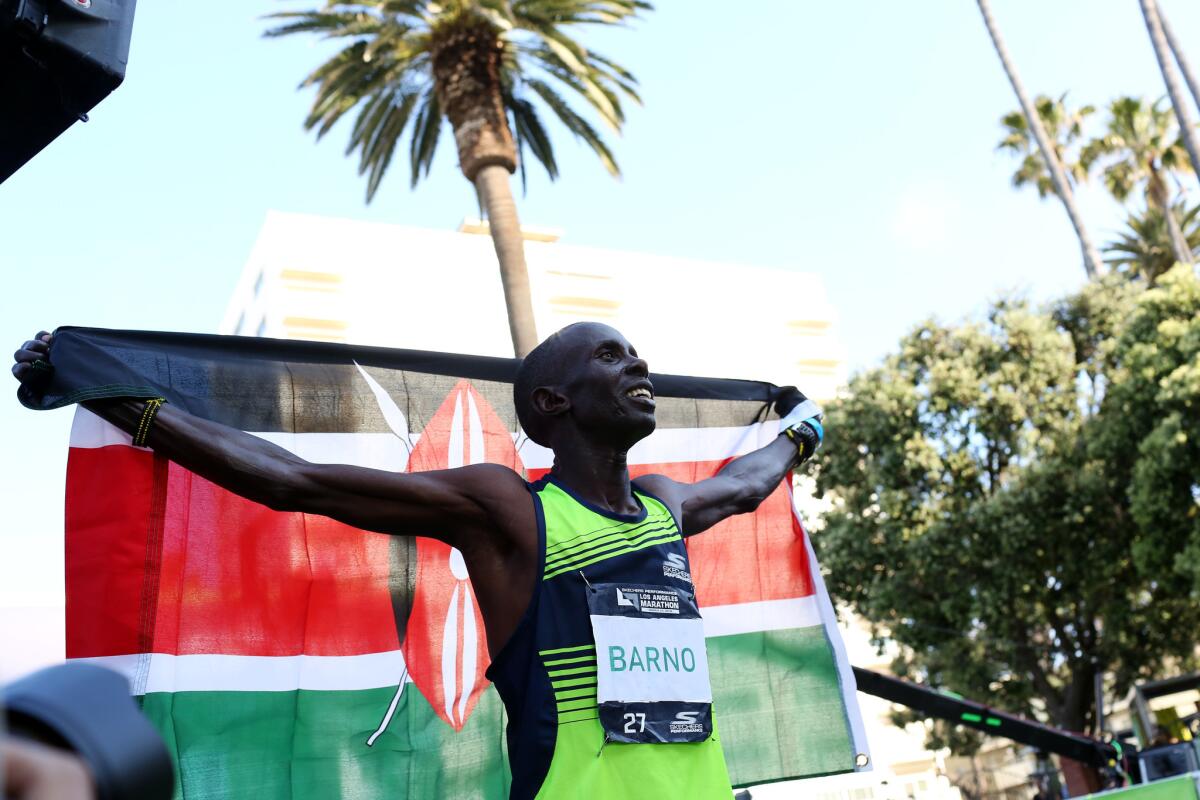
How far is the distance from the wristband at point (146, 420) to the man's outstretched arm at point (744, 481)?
1.61m

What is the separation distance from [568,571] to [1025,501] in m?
19.3

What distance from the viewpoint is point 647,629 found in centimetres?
328

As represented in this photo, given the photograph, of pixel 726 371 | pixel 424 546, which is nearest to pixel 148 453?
pixel 424 546

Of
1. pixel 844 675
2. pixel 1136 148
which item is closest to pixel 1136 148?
pixel 1136 148

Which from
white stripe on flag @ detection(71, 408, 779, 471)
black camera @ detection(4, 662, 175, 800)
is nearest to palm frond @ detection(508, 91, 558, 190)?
white stripe on flag @ detection(71, 408, 779, 471)

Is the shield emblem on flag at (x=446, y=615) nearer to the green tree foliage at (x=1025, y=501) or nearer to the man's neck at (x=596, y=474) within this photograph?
the man's neck at (x=596, y=474)

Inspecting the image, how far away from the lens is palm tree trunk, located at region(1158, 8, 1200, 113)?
1973 centimetres

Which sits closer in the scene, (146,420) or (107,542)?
(146,420)

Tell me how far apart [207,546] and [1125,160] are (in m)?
34.5

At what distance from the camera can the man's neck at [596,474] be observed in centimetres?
358

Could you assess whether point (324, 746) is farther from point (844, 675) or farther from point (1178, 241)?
point (1178, 241)

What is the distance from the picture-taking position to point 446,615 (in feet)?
15.0

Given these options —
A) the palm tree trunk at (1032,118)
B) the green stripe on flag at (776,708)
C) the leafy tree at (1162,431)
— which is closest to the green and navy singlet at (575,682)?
the green stripe on flag at (776,708)

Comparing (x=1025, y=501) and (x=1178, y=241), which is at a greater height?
(x=1178, y=241)
